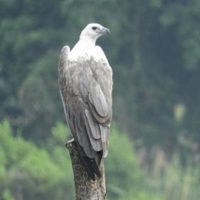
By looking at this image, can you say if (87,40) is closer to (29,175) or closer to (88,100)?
(88,100)

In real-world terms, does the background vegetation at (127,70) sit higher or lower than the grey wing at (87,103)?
higher

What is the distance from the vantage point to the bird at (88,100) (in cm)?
1070

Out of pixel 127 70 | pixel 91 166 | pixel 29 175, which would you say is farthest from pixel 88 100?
pixel 127 70

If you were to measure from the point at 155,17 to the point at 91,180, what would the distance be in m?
24.7

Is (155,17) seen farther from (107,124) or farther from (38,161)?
(107,124)

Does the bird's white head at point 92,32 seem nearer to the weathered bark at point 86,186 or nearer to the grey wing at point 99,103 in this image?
the grey wing at point 99,103

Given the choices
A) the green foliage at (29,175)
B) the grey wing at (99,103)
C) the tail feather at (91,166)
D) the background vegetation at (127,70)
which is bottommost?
the tail feather at (91,166)

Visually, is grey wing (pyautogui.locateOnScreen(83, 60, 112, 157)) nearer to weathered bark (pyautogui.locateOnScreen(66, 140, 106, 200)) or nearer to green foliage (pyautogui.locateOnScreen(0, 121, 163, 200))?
weathered bark (pyautogui.locateOnScreen(66, 140, 106, 200))

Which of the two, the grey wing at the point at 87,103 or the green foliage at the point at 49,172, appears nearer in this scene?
the grey wing at the point at 87,103

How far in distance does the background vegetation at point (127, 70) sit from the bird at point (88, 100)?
16393 mm

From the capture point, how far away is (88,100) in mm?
11000

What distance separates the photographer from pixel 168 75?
3497 centimetres

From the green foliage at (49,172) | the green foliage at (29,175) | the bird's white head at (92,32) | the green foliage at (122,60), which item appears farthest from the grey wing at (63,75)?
the green foliage at (122,60)

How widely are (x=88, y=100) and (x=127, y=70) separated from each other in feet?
74.6
